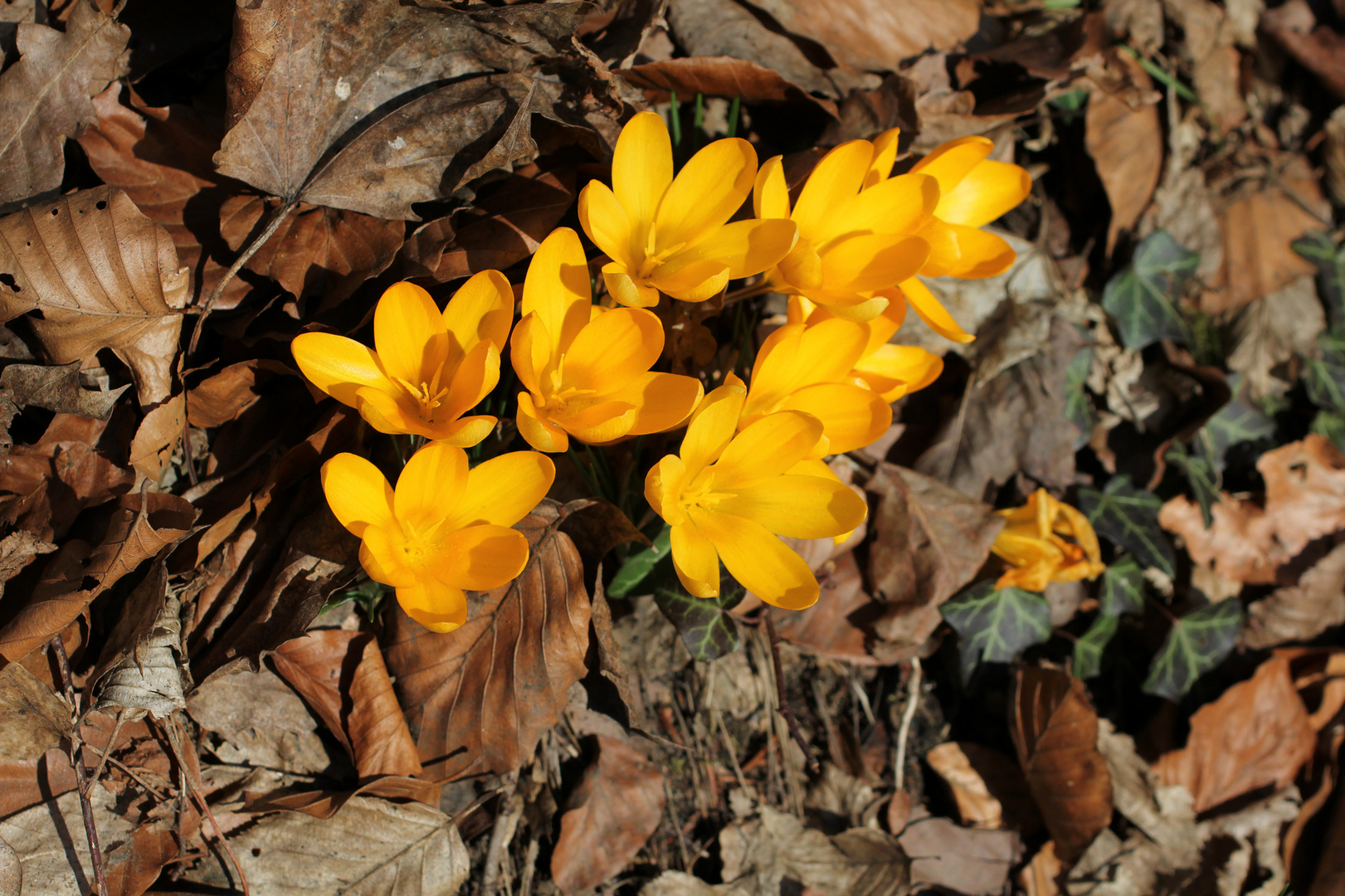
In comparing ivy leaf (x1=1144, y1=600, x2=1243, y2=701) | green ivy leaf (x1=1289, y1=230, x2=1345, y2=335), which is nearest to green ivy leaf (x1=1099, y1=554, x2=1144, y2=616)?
ivy leaf (x1=1144, y1=600, x2=1243, y2=701)

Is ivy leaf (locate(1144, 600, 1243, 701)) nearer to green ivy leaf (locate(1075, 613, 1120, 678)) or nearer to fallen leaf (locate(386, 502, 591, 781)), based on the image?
green ivy leaf (locate(1075, 613, 1120, 678))

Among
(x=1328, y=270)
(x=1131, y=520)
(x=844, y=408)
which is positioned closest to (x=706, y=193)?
(x=844, y=408)

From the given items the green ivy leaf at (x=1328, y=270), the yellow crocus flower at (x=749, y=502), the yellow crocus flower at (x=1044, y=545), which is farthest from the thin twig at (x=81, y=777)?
the green ivy leaf at (x=1328, y=270)

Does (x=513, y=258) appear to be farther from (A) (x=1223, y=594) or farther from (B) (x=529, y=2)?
(A) (x=1223, y=594)

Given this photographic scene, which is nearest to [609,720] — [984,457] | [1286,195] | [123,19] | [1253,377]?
[984,457]

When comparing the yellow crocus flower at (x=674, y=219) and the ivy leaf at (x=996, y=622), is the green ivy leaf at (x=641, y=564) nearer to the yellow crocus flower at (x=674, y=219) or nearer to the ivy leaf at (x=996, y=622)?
the yellow crocus flower at (x=674, y=219)

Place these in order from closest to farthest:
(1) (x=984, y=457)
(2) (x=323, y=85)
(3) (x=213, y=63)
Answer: (2) (x=323, y=85), (3) (x=213, y=63), (1) (x=984, y=457)

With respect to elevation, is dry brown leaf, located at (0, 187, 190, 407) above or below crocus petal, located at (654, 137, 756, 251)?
below
